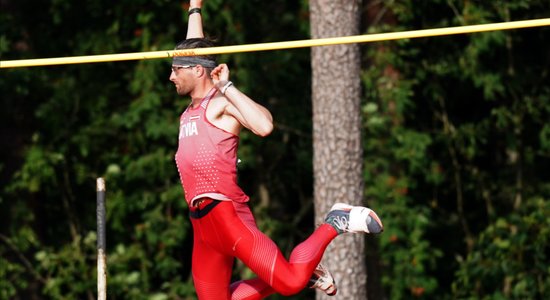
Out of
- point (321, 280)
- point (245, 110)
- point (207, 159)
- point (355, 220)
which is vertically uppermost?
point (245, 110)

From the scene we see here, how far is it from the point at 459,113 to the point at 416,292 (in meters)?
1.74

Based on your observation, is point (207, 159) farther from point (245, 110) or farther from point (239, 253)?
point (239, 253)

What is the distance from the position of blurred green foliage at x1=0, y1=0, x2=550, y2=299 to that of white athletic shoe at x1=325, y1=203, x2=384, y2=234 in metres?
3.75

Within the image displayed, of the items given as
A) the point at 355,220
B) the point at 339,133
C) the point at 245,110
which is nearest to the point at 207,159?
the point at 245,110

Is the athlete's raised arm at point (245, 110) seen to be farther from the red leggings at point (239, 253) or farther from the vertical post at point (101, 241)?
the vertical post at point (101, 241)

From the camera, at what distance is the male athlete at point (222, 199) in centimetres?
676

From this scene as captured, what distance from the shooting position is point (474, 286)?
11391 millimetres

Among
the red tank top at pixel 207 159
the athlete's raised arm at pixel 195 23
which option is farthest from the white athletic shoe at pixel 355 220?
the athlete's raised arm at pixel 195 23

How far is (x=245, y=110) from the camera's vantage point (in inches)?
261

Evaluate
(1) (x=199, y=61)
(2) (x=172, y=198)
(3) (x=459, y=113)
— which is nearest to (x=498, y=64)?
(3) (x=459, y=113)

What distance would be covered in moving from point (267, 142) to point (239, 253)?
4644mm

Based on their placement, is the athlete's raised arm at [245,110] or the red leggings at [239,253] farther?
the red leggings at [239,253]

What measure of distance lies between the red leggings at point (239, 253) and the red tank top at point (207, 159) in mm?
65

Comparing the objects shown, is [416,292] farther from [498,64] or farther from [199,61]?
[199,61]
